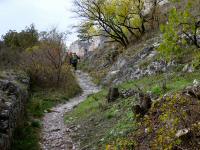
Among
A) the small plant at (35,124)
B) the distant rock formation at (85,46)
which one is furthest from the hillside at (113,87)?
the distant rock formation at (85,46)

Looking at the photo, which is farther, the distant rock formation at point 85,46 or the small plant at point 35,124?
the distant rock formation at point 85,46

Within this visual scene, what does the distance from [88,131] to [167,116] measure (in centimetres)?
534

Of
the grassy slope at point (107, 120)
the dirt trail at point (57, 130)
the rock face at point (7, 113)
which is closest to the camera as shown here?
the rock face at point (7, 113)

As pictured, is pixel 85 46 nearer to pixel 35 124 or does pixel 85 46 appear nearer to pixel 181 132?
pixel 35 124

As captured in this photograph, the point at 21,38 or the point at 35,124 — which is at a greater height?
the point at 21,38

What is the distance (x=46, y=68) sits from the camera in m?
29.4

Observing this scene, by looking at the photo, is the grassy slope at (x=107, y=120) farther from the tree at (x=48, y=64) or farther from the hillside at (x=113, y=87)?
the tree at (x=48, y=64)

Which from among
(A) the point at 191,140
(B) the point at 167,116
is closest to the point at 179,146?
(A) the point at 191,140

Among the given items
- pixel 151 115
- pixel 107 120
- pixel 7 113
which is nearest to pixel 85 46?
pixel 107 120

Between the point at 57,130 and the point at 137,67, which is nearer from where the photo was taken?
the point at 57,130

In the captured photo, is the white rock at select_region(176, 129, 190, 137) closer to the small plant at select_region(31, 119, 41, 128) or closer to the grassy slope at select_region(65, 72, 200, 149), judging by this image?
the grassy slope at select_region(65, 72, 200, 149)

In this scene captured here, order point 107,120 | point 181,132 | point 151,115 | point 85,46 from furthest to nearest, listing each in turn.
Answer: point 85,46 < point 107,120 < point 151,115 < point 181,132

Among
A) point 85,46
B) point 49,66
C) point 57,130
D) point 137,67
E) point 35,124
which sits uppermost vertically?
Result: point 85,46

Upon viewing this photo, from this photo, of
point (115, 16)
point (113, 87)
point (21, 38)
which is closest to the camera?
point (113, 87)
